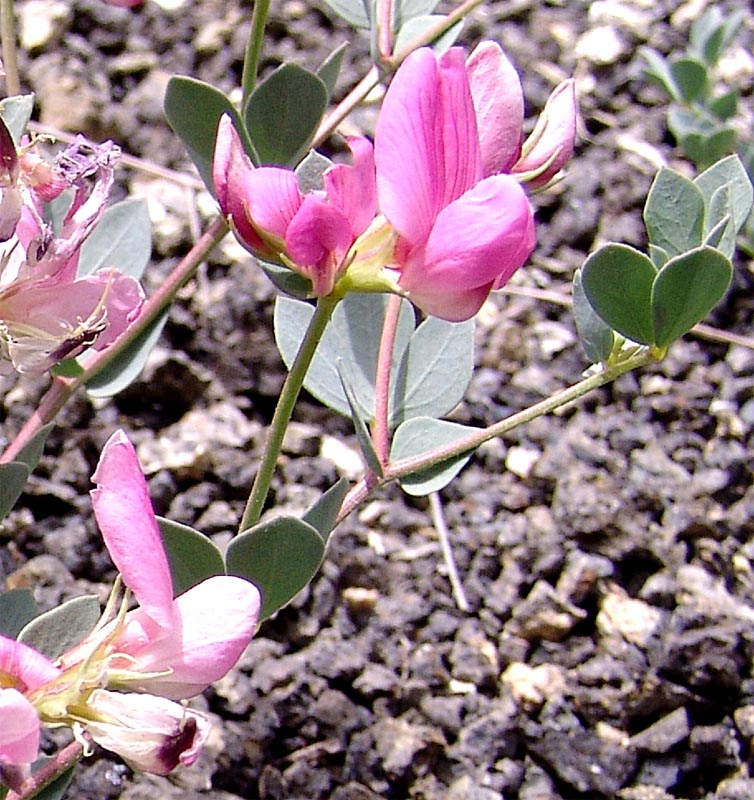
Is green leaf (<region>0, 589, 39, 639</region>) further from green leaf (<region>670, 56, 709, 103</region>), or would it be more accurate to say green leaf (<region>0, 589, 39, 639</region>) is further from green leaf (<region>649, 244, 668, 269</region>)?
green leaf (<region>670, 56, 709, 103</region>)

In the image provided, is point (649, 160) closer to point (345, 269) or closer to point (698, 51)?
point (698, 51)

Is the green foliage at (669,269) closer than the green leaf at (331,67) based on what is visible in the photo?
Yes

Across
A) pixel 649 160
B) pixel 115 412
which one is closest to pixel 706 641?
pixel 115 412

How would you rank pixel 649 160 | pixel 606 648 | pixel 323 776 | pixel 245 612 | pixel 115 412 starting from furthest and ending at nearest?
pixel 649 160 < pixel 115 412 < pixel 606 648 < pixel 323 776 < pixel 245 612

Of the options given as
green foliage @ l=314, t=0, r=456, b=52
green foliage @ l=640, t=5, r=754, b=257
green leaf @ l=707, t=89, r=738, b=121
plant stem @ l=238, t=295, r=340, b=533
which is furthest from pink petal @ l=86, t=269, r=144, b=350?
green leaf @ l=707, t=89, r=738, b=121

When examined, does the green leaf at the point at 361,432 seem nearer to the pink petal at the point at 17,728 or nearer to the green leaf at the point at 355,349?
the green leaf at the point at 355,349

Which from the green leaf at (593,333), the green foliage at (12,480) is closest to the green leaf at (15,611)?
the green foliage at (12,480)
